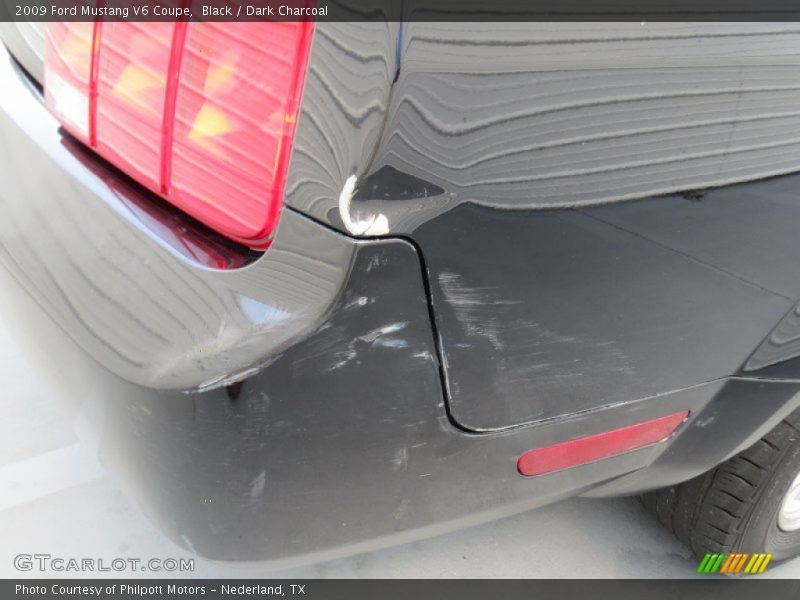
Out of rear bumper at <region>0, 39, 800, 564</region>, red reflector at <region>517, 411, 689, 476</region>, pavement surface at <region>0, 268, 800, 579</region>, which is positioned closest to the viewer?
rear bumper at <region>0, 39, 800, 564</region>

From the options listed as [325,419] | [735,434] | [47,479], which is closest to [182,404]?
[325,419]

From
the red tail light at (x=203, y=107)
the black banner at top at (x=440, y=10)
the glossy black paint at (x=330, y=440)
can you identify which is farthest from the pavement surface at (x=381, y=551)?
the black banner at top at (x=440, y=10)

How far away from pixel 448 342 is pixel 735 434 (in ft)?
2.36

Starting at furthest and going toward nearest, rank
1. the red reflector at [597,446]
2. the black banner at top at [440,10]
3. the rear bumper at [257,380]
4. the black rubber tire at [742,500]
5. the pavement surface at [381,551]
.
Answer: the pavement surface at [381,551] → the black rubber tire at [742,500] → the red reflector at [597,446] → the rear bumper at [257,380] → the black banner at top at [440,10]

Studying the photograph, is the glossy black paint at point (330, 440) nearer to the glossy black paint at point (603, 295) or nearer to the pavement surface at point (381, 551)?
the glossy black paint at point (603, 295)

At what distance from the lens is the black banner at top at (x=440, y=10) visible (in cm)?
96

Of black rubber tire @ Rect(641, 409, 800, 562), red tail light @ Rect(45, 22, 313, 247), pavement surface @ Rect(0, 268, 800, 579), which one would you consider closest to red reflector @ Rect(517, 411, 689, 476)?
black rubber tire @ Rect(641, 409, 800, 562)

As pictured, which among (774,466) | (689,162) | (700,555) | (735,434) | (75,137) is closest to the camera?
(689,162)

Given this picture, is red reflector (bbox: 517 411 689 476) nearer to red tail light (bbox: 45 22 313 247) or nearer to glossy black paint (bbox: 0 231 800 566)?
glossy black paint (bbox: 0 231 800 566)

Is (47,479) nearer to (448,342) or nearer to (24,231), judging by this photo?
(24,231)

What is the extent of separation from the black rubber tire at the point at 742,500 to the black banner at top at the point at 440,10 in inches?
36.7

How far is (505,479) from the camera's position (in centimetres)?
132

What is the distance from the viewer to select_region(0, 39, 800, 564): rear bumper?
1057 millimetres

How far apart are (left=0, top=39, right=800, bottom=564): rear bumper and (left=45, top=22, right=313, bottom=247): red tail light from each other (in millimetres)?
57
